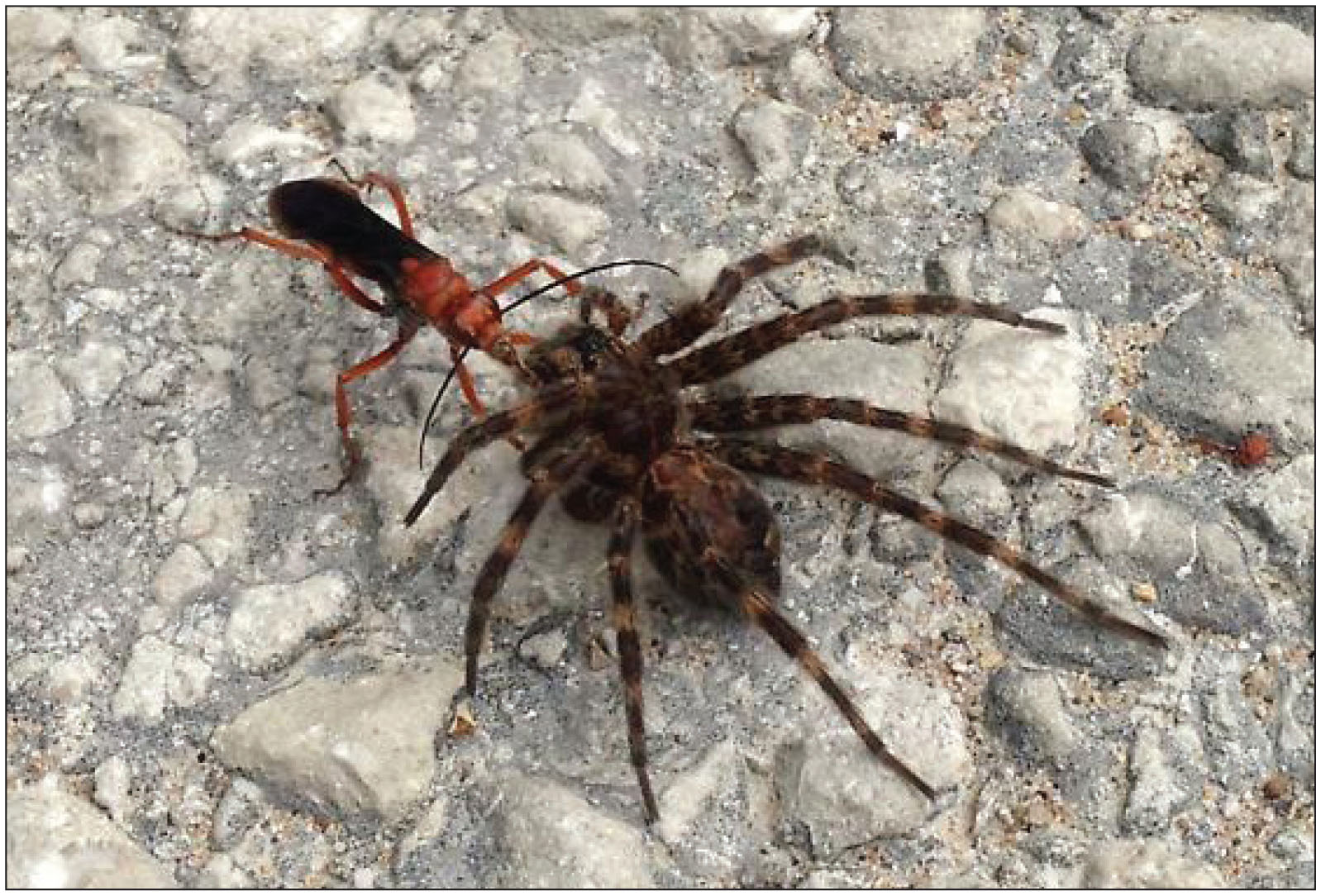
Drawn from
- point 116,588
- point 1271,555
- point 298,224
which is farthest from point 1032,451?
point 116,588

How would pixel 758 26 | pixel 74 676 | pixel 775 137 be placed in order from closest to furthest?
pixel 74 676 < pixel 775 137 < pixel 758 26

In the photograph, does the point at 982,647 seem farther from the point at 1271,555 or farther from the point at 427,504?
the point at 427,504

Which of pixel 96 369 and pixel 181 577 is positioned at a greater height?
pixel 96 369

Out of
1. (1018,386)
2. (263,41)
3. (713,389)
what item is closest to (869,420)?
(1018,386)

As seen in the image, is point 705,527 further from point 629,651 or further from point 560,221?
point 560,221

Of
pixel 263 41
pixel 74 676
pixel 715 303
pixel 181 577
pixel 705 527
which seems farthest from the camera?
pixel 263 41

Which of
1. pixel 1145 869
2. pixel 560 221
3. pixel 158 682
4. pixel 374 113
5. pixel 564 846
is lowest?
pixel 1145 869

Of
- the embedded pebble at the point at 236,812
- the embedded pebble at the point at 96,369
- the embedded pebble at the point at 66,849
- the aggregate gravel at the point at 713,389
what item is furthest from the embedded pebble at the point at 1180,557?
the embedded pebble at the point at 96,369
